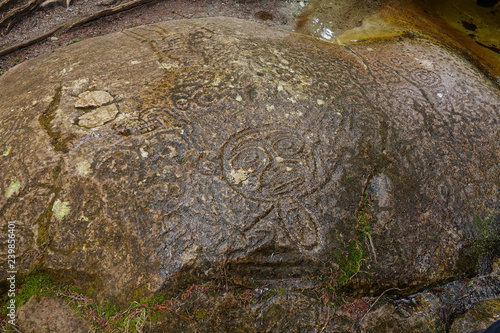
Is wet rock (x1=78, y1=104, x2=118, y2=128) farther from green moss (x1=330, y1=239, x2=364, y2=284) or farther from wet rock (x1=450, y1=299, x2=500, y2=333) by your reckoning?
wet rock (x1=450, y1=299, x2=500, y2=333)

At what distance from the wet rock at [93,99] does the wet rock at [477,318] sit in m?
3.09

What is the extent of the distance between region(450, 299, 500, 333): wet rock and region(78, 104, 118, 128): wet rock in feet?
9.58

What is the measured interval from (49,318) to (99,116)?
141 centimetres

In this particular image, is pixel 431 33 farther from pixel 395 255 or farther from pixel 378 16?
pixel 395 255

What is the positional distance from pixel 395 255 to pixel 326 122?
114cm

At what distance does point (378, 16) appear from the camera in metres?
4.77

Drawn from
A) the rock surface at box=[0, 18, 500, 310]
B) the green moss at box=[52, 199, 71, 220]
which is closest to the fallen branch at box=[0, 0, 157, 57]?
the rock surface at box=[0, 18, 500, 310]

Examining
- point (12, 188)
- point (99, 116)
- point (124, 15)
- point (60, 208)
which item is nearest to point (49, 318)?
point (60, 208)

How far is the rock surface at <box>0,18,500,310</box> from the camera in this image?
1.88 metres

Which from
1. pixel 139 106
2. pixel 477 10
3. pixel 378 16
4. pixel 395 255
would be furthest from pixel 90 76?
pixel 477 10

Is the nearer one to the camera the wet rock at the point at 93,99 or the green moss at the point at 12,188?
the green moss at the point at 12,188

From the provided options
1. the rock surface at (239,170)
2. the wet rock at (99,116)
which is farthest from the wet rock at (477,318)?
the wet rock at (99,116)

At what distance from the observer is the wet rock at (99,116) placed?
2238 mm

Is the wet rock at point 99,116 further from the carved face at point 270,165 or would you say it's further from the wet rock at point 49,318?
the wet rock at point 49,318
